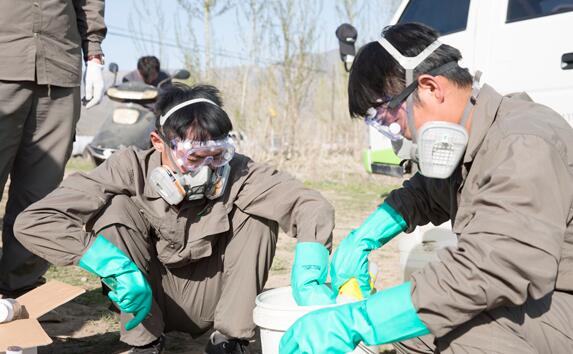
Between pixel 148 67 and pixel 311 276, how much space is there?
20.0 ft

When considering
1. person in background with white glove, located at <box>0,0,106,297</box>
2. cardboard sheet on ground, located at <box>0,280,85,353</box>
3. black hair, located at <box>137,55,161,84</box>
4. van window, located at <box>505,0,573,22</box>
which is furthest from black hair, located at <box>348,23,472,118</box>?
black hair, located at <box>137,55,161,84</box>

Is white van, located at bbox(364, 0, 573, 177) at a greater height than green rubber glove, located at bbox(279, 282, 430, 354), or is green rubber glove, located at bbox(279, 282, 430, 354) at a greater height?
white van, located at bbox(364, 0, 573, 177)

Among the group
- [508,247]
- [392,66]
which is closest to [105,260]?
[392,66]

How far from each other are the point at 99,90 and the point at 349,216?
3.69 m

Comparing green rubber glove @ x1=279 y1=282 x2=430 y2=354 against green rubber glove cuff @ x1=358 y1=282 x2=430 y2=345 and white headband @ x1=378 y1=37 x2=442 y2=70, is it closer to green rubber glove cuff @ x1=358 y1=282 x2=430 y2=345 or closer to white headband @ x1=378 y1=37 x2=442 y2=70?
green rubber glove cuff @ x1=358 y1=282 x2=430 y2=345

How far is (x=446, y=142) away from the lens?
6.15 feet

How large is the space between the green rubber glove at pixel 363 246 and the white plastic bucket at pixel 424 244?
76 cm

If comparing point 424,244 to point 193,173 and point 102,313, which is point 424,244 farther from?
point 102,313

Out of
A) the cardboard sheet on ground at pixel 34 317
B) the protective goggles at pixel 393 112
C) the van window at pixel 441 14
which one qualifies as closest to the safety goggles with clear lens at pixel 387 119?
the protective goggles at pixel 393 112

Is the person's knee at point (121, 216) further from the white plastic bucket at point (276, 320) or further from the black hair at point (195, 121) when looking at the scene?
the white plastic bucket at point (276, 320)

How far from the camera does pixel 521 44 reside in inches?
159

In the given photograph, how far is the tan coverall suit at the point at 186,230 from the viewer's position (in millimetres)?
2611

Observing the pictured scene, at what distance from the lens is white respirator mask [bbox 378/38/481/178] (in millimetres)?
1873

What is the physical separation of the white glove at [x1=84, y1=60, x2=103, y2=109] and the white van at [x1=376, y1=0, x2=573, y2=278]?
176 centimetres
